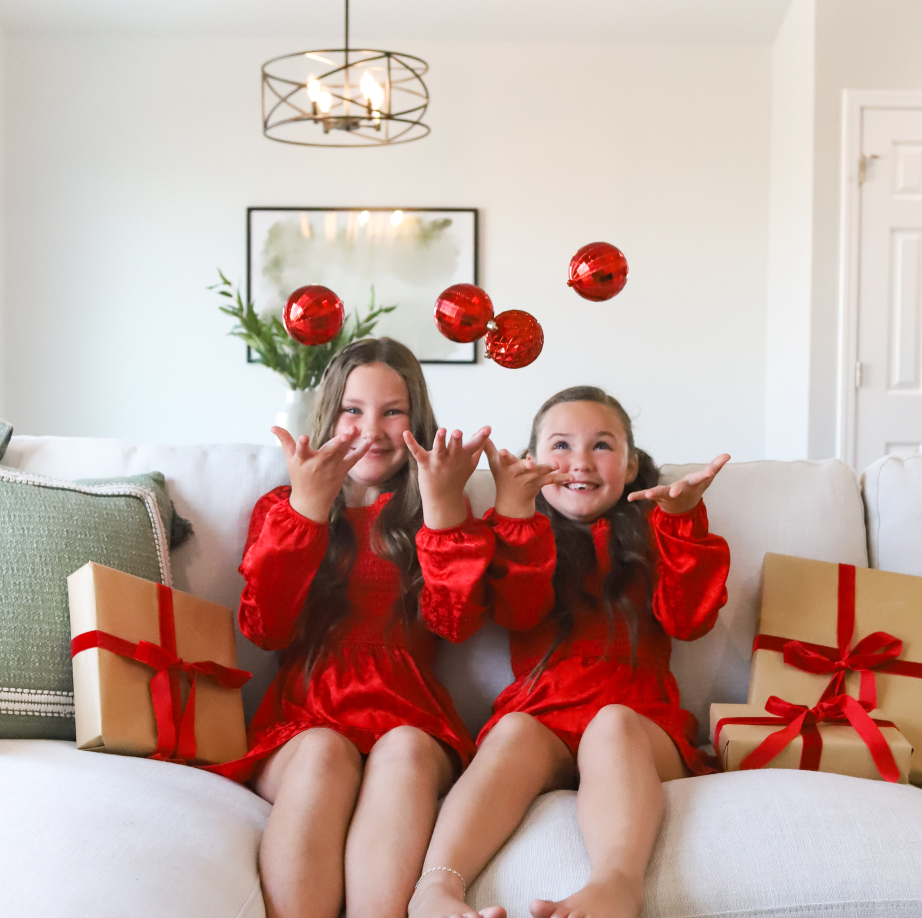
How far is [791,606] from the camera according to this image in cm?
141

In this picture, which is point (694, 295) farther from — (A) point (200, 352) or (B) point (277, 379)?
(A) point (200, 352)

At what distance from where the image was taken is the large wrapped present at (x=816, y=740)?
1201 mm

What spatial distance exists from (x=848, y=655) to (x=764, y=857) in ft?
1.64

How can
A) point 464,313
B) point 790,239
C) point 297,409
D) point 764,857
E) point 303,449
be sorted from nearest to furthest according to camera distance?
point 464,313
point 764,857
point 303,449
point 297,409
point 790,239

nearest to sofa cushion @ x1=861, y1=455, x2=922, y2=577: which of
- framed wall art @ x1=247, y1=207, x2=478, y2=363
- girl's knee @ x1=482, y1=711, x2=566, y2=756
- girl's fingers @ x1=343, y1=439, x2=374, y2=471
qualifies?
girl's knee @ x1=482, y1=711, x2=566, y2=756

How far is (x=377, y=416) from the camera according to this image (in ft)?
5.04

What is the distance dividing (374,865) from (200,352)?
3.42 metres

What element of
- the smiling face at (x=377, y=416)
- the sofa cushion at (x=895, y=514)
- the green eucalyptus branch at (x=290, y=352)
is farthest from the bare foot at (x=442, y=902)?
the green eucalyptus branch at (x=290, y=352)

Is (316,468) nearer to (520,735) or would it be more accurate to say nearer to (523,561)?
(523,561)

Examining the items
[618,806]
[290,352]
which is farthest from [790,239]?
[618,806]

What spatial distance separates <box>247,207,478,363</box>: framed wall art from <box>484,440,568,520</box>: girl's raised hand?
2.76m

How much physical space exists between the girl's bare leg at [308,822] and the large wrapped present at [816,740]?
1.70ft

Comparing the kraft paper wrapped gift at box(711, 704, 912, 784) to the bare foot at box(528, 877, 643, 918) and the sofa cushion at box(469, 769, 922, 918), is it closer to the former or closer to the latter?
the sofa cushion at box(469, 769, 922, 918)

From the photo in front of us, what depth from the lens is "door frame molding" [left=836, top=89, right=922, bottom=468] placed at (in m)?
3.54
